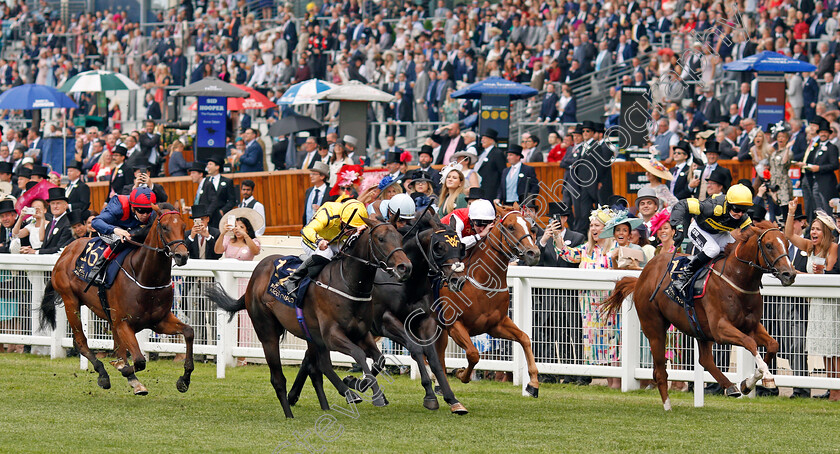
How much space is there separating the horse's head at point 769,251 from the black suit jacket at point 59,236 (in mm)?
8107

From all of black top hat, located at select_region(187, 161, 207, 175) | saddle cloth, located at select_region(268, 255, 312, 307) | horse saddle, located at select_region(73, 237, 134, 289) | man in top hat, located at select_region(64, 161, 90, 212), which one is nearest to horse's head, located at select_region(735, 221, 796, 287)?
saddle cloth, located at select_region(268, 255, 312, 307)

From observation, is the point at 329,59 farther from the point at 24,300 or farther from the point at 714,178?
the point at 714,178

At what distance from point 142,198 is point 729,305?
497cm

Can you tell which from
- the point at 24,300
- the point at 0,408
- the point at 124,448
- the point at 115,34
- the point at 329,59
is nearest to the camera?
the point at 124,448

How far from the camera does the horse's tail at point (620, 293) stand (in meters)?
11.0

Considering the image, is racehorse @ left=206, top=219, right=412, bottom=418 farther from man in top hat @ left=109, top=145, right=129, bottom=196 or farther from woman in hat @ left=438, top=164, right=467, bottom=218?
man in top hat @ left=109, top=145, right=129, bottom=196

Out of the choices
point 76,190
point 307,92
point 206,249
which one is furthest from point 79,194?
point 307,92

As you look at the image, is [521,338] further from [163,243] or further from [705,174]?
[705,174]

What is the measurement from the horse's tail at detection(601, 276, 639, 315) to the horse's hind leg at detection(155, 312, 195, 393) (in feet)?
11.5

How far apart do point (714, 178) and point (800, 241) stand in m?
1.12

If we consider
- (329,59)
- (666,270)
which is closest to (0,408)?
(666,270)

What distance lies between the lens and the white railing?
1072cm

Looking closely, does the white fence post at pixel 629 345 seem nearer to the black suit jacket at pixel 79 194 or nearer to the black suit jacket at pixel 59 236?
the black suit jacket at pixel 59 236

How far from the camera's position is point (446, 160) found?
17.9 metres
